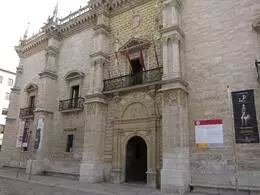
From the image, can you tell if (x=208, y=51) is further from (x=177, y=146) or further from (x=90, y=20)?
(x=90, y=20)

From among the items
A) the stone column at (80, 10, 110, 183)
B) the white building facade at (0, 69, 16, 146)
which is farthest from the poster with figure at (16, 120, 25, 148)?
the white building facade at (0, 69, 16, 146)

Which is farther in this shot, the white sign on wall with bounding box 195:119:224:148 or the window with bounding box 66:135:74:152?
the window with bounding box 66:135:74:152

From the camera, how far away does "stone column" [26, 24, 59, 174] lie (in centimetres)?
1530

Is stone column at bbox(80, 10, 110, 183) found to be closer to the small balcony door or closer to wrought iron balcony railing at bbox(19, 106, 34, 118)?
the small balcony door

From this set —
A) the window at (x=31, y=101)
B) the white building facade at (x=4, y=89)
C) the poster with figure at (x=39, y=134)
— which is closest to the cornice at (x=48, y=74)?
the window at (x=31, y=101)

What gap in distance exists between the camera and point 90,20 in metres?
16.1

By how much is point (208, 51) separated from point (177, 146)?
4679 millimetres

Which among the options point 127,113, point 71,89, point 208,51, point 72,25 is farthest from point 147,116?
point 72,25

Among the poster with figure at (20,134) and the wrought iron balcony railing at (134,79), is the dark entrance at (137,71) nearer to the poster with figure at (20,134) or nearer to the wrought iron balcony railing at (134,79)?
the wrought iron balcony railing at (134,79)

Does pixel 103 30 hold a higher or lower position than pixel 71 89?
higher

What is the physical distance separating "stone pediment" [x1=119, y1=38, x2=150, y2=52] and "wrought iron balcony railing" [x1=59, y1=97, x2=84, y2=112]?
4.35 metres

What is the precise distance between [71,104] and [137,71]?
5.35m

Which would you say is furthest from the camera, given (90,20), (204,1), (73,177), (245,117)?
(90,20)

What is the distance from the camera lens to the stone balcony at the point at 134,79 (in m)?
11.6
